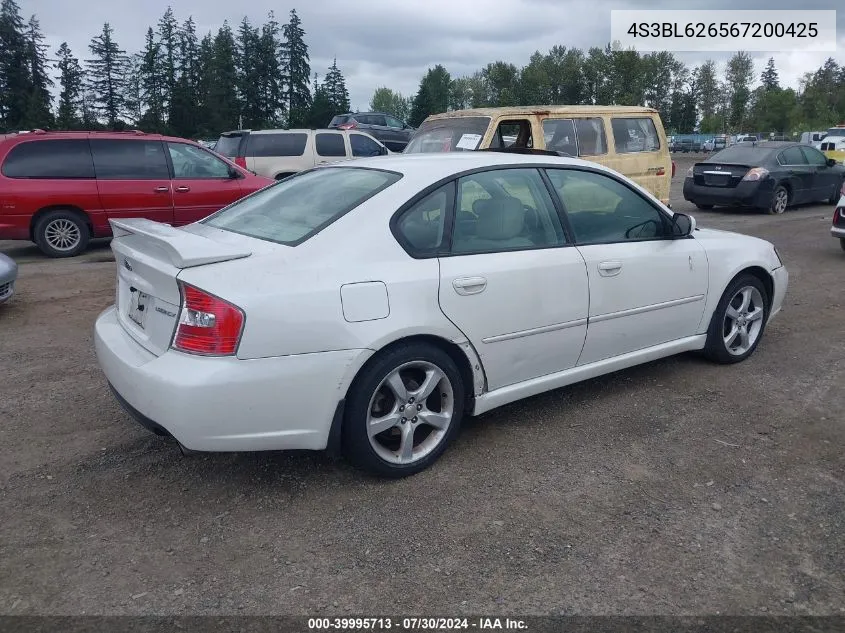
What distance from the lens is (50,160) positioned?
9.48 meters

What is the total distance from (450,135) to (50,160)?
5.28m

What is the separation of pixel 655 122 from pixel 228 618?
9944mm

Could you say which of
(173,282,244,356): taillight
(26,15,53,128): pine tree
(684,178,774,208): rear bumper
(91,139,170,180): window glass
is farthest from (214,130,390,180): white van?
(26,15,53,128): pine tree

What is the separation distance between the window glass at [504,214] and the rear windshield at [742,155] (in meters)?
11.2

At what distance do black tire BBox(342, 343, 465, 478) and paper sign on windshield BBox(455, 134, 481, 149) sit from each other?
19.7 feet

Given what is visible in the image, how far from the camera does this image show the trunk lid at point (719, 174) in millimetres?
13461

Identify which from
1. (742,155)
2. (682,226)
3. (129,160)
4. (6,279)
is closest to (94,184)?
(129,160)

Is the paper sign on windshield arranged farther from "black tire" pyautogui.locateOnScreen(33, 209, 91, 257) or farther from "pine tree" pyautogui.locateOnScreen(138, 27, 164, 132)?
"pine tree" pyautogui.locateOnScreen(138, 27, 164, 132)

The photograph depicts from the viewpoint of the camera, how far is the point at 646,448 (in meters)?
3.75

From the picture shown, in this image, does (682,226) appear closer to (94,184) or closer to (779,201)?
(94,184)

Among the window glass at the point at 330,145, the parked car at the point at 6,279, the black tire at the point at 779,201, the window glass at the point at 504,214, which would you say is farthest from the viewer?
the window glass at the point at 330,145

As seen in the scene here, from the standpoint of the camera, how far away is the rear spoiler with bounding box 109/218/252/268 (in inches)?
119

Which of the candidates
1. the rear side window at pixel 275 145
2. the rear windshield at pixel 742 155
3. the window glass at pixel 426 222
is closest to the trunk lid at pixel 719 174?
the rear windshield at pixel 742 155

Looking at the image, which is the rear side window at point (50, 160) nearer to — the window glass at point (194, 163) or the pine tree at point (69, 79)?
the window glass at point (194, 163)
